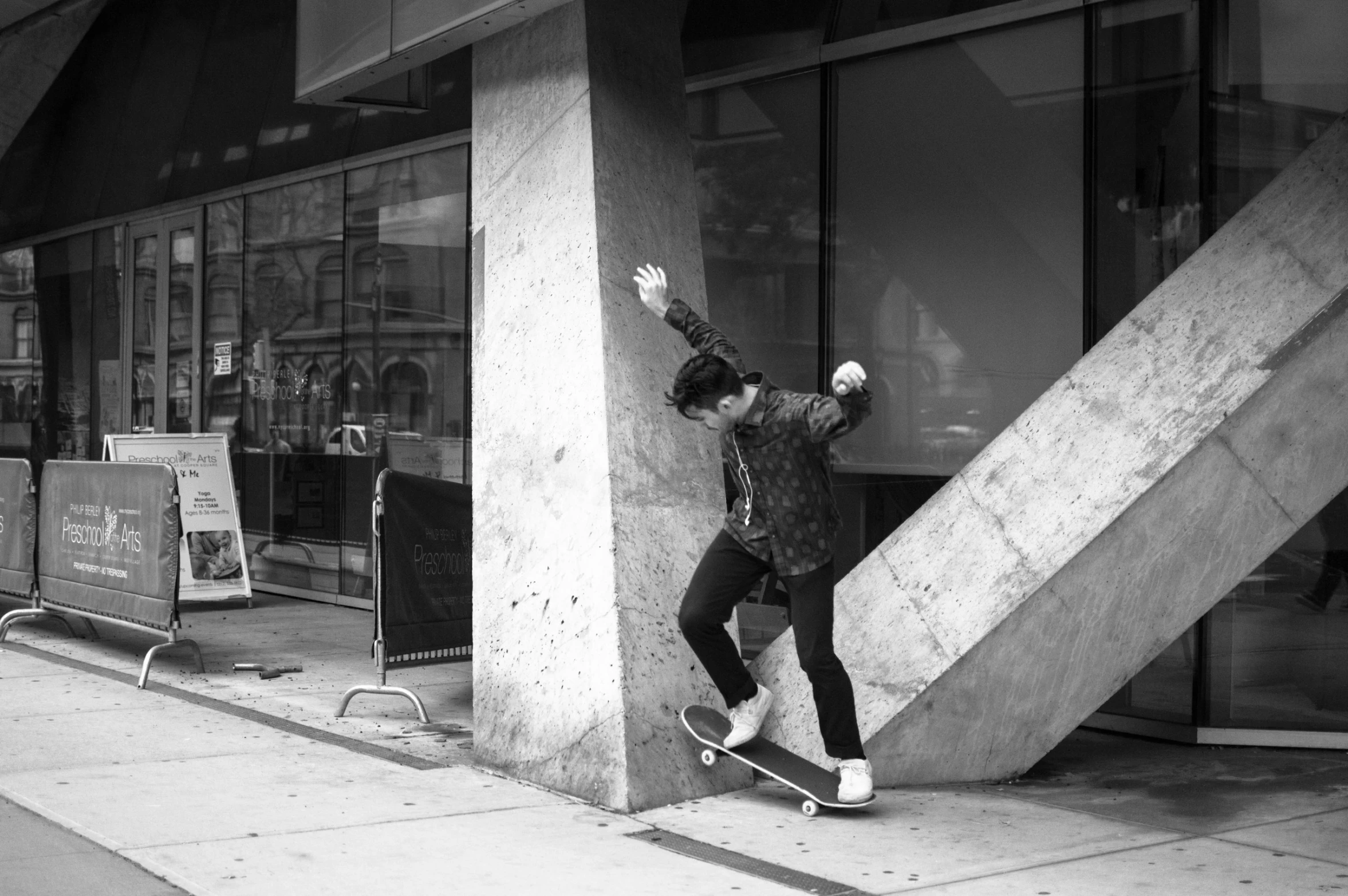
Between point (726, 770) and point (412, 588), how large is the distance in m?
2.43

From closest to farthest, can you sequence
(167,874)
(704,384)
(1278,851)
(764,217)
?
(167,874), (1278,851), (704,384), (764,217)

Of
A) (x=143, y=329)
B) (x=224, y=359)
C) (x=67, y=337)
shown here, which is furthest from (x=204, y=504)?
(x=67, y=337)

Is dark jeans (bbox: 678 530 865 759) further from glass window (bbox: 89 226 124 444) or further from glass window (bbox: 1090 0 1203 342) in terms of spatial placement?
glass window (bbox: 89 226 124 444)

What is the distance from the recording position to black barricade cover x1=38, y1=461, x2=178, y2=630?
9039 millimetres

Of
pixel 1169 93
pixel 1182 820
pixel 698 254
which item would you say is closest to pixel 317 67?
pixel 698 254

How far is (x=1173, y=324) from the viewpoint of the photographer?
6340 millimetres

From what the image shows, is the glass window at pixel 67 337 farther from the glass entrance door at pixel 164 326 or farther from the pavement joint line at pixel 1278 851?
the pavement joint line at pixel 1278 851

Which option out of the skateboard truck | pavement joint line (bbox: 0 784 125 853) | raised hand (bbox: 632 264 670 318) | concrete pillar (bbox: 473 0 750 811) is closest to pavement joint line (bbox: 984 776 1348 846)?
concrete pillar (bbox: 473 0 750 811)

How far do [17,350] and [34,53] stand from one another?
4.31 m

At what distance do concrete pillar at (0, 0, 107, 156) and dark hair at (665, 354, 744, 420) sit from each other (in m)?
12.9

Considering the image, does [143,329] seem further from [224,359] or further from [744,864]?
[744,864]

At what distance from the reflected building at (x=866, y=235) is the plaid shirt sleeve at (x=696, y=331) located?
1.87m

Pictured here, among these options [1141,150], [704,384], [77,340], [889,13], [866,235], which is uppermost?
[889,13]

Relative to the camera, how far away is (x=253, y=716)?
7.87m
